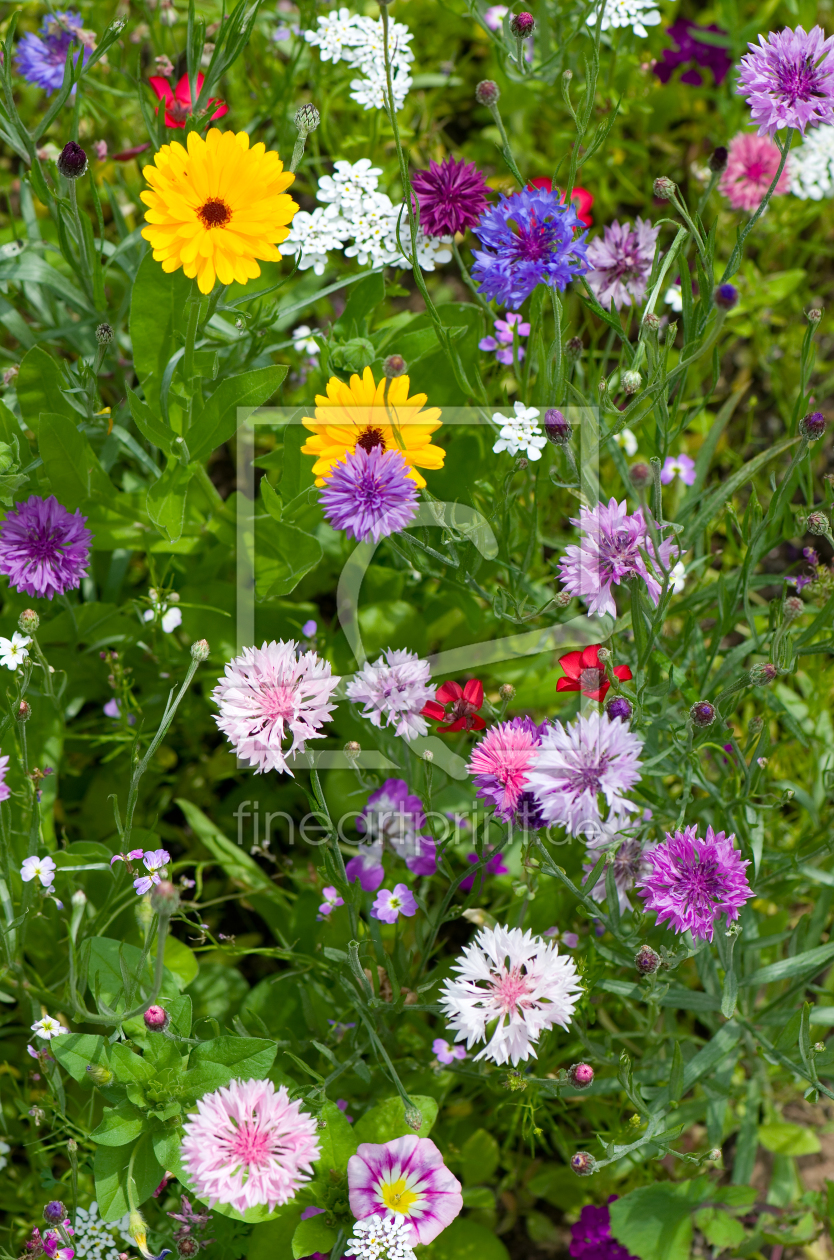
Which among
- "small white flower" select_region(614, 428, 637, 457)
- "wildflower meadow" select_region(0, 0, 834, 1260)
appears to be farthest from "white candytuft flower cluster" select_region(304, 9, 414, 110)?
"small white flower" select_region(614, 428, 637, 457)

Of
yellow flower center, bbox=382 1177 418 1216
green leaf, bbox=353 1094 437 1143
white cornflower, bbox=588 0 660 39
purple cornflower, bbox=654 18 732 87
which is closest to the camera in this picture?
yellow flower center, bbox=382 1177 418 1216

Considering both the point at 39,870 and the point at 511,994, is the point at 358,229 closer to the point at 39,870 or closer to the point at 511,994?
the point at 39,870

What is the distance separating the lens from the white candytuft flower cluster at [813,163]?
2.50 meters

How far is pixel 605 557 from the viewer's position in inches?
62.5

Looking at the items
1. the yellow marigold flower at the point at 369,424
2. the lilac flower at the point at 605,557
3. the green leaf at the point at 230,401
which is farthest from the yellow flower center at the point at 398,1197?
the green leaf at the point at 230,401

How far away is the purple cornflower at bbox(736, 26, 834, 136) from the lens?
160 centimetres

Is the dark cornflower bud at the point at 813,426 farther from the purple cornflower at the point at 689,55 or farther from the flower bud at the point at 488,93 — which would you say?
the purple cornflower at the point at 689,55

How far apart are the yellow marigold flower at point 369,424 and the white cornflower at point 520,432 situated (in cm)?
11

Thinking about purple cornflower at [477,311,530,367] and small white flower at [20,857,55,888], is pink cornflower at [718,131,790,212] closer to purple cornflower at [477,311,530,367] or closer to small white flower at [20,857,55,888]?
purple cornflower at [477,311,530,367]

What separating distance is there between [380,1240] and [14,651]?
1002mm

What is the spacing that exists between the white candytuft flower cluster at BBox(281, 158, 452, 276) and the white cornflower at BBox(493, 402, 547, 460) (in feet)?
1.09

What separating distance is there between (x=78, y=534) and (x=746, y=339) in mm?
1899

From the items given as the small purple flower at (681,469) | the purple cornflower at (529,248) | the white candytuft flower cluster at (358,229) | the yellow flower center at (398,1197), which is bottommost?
the yellow flower center at (398,1197)

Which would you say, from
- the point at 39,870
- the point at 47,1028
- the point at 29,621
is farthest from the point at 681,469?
the point at 47,1028
